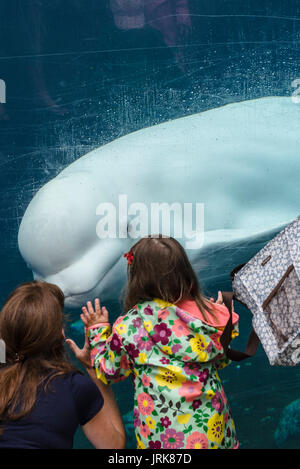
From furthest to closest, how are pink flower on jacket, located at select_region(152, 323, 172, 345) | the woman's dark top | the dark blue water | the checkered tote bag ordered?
the dark blue water
the checkered tote bag
pink flower on jacket, located at select_region(152, 323, 172, 345)
the woman's dark top

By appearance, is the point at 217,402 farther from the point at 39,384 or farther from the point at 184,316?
the point at 39,384

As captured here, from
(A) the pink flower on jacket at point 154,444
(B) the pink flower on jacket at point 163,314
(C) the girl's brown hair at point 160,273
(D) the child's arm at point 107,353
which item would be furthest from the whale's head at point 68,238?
(A) the pink flower on jacket at point 154,444

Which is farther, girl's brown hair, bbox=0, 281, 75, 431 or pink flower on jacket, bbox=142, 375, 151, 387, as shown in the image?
pink flower on jacket, bbox=142, 375, 151, 387

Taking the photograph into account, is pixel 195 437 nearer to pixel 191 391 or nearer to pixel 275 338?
pixel 191 391

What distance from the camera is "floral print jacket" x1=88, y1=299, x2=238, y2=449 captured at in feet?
6.95

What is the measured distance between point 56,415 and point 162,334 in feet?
1.70

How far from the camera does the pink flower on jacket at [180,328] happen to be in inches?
83.7

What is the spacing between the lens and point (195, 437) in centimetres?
213

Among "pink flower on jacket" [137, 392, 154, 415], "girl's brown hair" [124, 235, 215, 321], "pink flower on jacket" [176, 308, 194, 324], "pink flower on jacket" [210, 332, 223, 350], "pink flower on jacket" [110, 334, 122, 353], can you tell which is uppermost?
"girl's brown hair" [124, 235, 215, 321]

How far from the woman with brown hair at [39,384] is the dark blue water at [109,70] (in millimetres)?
1364

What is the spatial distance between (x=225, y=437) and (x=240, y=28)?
2385mm

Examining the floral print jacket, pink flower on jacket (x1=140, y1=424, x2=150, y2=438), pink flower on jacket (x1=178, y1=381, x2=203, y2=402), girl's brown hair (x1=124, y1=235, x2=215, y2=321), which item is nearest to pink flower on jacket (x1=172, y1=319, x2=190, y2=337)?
the floral print jacket

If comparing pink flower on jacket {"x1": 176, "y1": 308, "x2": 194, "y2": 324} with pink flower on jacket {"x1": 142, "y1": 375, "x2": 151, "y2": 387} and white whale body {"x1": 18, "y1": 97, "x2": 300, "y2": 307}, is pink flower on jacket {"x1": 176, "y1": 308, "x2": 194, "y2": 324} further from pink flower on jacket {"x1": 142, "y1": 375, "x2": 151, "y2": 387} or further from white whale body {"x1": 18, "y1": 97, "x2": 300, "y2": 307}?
white whale body {"x1": 18, "y1": 97, "x2": 300, "y2": 307}

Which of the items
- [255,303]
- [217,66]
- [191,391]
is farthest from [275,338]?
Answer: [217,66]
